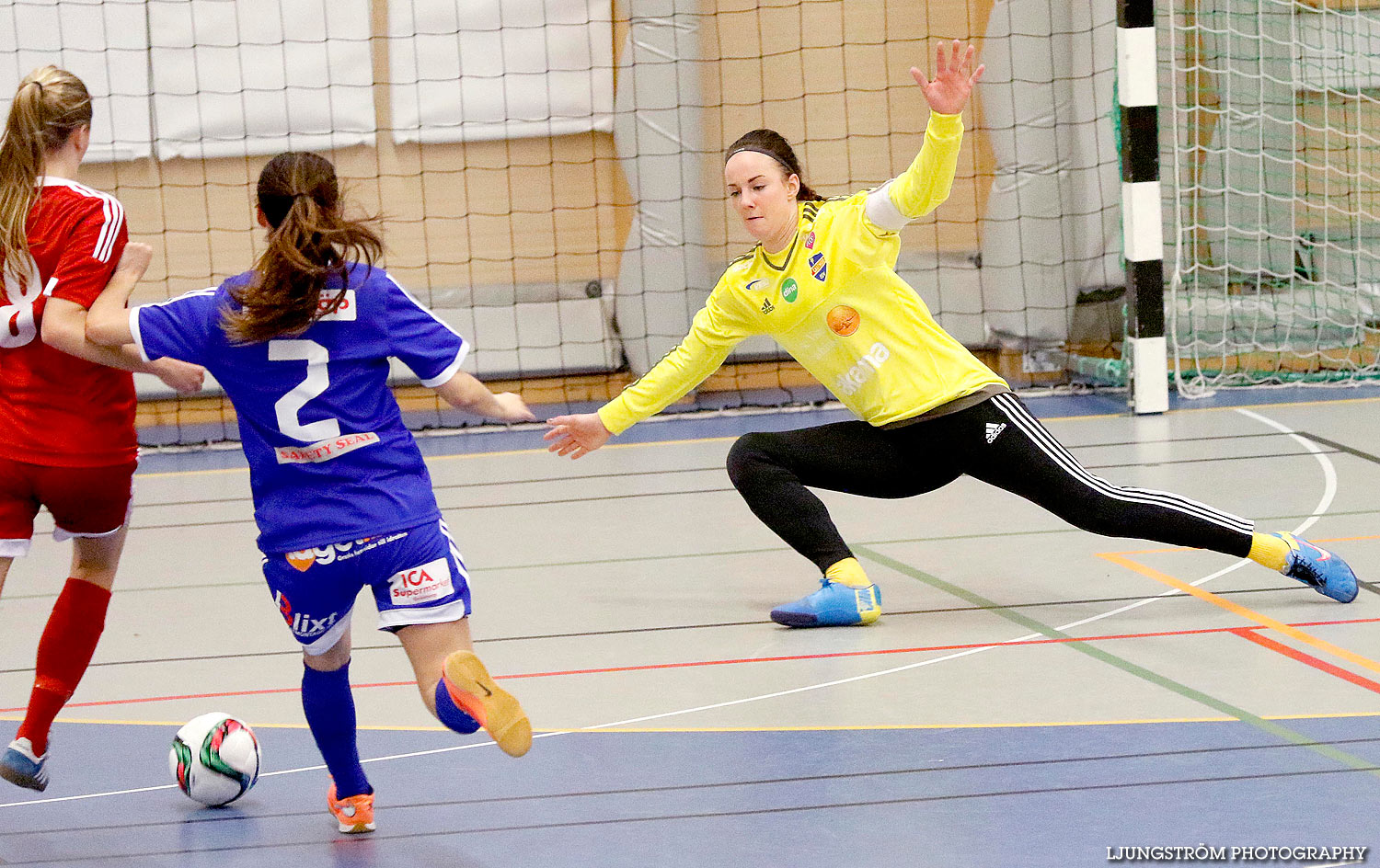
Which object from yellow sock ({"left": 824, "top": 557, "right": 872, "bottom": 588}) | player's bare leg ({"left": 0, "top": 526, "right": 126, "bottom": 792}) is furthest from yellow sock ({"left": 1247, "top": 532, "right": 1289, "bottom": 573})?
player's bare leg ({"left": 0, "top": 526, "right": 126, "bottom": 792})

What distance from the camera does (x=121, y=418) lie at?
2977mm

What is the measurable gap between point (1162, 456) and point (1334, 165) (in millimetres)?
2912

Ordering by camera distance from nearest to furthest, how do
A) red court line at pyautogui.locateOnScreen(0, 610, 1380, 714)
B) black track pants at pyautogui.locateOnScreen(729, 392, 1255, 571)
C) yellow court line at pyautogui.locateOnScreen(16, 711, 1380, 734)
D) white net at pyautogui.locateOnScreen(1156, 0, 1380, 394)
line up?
yellow court line at pyautogui.locateOnScreen(16, 711, 1380, 734) < red court line at pyautogui.locateOnScreen(0, 610, 1380, 714) < black track pants at pyautogui.locateOnScreen(729, 392, 1255, 571) < white net at pyautogui.locateOnScreen(1156, 0, 1380, 394)

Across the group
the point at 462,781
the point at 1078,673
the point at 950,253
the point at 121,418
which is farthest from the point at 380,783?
the point at 950,253

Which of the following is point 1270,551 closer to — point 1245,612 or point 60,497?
point 1245,612

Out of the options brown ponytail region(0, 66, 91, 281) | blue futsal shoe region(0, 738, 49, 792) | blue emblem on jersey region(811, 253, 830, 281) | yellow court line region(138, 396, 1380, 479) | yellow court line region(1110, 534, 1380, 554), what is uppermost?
brown ponytail region(0, 66, 91, 281)

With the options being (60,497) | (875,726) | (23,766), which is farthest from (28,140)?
(875,726)

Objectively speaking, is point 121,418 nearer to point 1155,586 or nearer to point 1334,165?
point 1155,586

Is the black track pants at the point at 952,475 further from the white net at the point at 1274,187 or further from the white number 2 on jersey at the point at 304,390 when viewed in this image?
the white net at the point at 1274,187

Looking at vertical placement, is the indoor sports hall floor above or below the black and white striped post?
below

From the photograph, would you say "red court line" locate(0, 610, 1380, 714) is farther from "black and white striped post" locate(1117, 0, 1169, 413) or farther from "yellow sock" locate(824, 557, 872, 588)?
"black and white striped post" locate(1117, 0, 1169, 413)

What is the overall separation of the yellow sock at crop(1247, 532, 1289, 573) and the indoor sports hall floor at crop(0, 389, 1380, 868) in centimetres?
13

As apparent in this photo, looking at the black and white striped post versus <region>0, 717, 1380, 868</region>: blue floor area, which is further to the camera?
the black and white striped post

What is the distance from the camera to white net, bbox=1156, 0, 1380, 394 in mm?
7445
